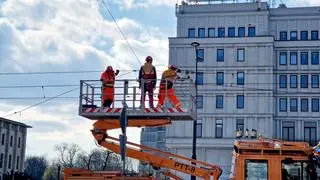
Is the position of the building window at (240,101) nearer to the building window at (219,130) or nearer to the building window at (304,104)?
the building window at (219,130)

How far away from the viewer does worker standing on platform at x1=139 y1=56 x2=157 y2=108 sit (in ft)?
51.8

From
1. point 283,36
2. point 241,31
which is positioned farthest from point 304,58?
point 241,31

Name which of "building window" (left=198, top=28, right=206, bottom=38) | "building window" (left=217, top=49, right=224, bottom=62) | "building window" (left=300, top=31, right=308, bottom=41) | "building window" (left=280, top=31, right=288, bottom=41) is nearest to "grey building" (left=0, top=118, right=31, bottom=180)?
"building window" (left=198, top=28, right=206, bottom=38)

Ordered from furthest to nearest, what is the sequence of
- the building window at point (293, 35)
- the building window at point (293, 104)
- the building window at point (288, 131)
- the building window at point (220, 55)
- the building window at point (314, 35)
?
the building window at point (293, 35)
the building window at point (314, 35)
the building window at point (220, 55)
the building window at point (288, 131)
the building window at point (293, 104)

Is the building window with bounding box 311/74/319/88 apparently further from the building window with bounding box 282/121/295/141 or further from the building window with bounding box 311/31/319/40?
the building window with bounding box 282/121/295/141

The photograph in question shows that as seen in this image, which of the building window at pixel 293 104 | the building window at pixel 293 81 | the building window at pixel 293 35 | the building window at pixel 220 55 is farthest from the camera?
the building window at pixel 293 35

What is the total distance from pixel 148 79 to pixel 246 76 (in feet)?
196

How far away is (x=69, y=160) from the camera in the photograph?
122250mm

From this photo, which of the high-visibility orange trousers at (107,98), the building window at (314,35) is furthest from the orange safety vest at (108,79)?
the building window at (314,35)

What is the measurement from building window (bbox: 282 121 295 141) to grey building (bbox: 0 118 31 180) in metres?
45.0

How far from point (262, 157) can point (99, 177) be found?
4.51 meters

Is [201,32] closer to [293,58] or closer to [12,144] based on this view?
[293,58]

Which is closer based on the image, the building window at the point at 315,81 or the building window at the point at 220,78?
the building window at the point at 315,81

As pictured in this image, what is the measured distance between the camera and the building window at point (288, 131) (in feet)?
247
